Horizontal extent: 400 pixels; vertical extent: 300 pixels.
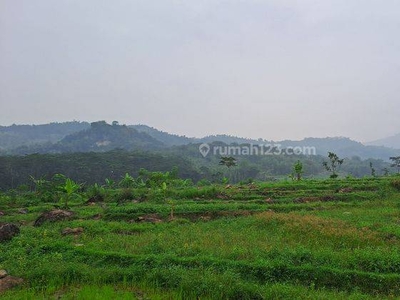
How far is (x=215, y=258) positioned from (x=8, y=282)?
6095mm

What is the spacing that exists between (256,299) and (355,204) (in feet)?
49.9

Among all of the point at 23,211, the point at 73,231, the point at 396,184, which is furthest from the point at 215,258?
the point at 396,184

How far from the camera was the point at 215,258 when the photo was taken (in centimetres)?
1088

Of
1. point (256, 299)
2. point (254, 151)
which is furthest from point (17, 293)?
point (254, 151)

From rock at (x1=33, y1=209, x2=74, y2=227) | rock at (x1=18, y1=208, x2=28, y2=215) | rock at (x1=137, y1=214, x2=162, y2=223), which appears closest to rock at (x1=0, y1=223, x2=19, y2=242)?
rock at (x1=33, y1=209, x2=74, y2=227)

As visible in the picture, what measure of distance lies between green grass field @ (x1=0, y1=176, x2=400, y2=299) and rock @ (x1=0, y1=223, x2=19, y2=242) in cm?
45

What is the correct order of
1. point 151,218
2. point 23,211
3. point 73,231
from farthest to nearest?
1. point 23,211
2. point 151,218
3. point 73,231

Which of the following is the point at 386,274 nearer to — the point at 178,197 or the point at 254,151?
the point at 178,197

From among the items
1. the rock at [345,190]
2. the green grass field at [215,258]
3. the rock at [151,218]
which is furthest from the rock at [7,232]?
the rock at [345,190]

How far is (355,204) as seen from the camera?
71.5 feet

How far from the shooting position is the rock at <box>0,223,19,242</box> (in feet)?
47.2

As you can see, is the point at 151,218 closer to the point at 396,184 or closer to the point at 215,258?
the point at 215,258

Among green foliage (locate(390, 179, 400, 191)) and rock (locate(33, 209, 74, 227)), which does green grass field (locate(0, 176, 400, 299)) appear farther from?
green foliage (locate(390, 179, 400, 191))

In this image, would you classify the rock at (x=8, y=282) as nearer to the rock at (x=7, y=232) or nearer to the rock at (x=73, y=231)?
the rock at (x=7, y=232)
